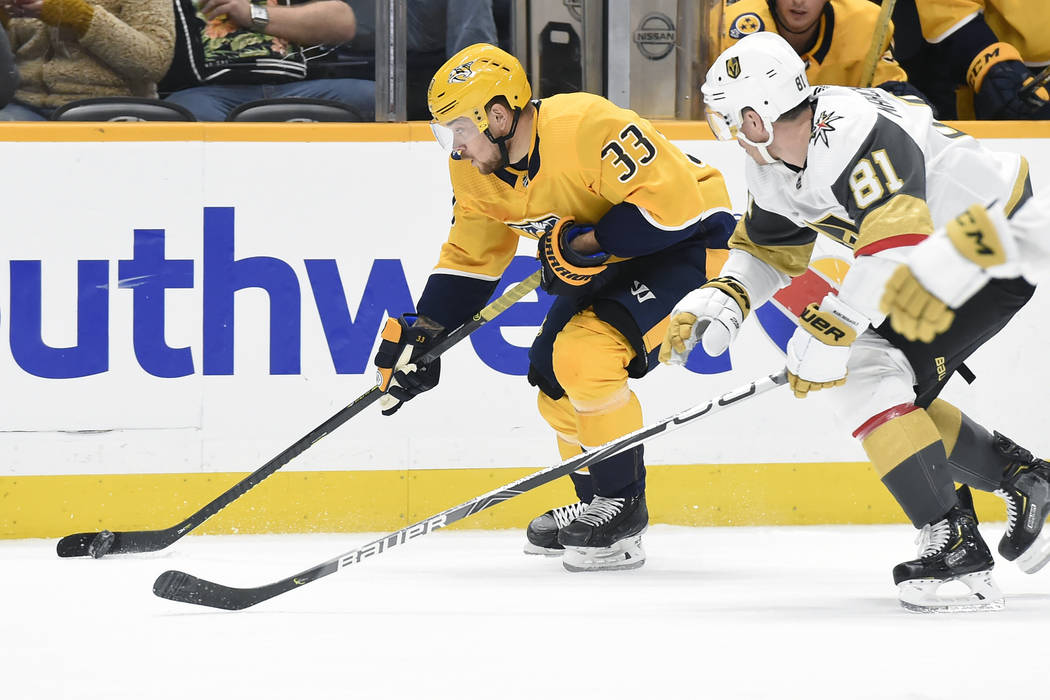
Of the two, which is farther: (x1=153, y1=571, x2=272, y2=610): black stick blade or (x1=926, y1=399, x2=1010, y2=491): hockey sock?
(x1=926, y1=399, x2=1010, y2=491): hockey sock

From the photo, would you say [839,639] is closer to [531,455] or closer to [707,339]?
[707,339]

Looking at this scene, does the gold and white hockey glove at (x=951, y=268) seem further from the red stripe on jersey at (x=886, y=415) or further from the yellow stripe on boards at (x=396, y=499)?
the yellow stripe on boards at (x=396, y=499)

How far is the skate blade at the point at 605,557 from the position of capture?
111 inches

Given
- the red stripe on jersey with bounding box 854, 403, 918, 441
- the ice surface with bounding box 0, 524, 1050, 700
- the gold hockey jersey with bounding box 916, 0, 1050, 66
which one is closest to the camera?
the ice surface with bounding box 0, 524, 1050, 700

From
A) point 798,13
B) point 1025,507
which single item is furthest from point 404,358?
point 798,13

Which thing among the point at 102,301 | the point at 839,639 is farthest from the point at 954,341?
the point at 102,301

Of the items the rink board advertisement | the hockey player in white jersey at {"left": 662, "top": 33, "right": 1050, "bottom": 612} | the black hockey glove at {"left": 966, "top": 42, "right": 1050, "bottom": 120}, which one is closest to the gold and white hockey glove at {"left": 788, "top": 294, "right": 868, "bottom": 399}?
the hockey player in white jersey at {"left": 662, "top": 33, "right": 1050, "bottom": 612}

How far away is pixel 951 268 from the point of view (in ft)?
5.14

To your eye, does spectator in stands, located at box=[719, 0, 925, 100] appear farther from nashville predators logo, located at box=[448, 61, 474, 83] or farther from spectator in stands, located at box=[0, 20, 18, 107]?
spectator in stands, located at box=[0, 20, 18, 107]

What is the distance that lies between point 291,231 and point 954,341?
1.99 m

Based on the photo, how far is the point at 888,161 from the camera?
2.03 meters

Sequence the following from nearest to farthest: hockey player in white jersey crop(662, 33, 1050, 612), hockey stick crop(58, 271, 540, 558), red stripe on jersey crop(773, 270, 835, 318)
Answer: hockey player in white jersey crop(662, 33, 1050, 612), red stripe on jersey crop(773, 270, 835, 318), hockey stick crop(58, 271, 540, 558)

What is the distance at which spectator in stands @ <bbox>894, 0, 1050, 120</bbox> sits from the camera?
3838 mm

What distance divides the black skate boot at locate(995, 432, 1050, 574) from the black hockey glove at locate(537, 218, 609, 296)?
3.20 feet
